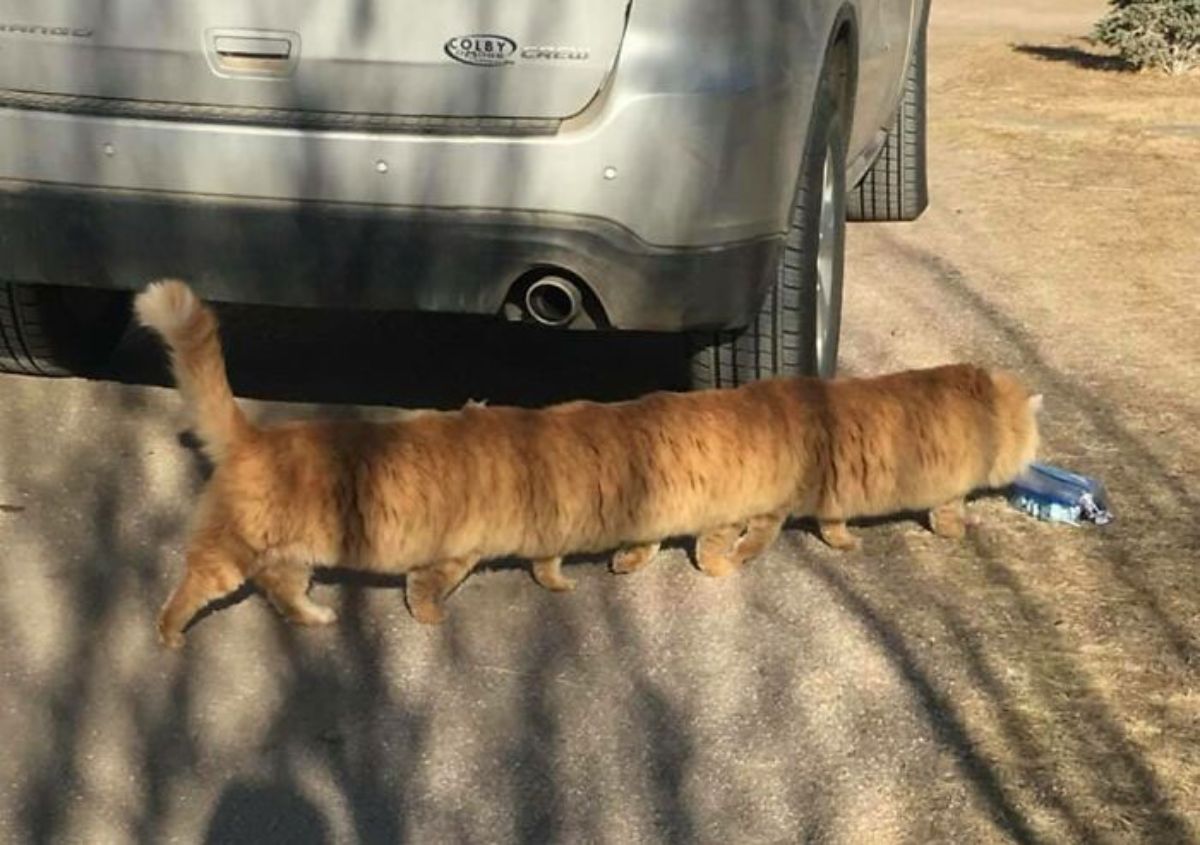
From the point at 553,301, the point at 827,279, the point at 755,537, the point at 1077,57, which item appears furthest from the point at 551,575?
the point at 1077,57

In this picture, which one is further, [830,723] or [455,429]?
[455,429]

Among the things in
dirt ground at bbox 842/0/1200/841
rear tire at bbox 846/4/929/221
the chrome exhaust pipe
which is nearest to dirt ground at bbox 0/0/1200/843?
dirt ground at bbox 842/0/1200/841

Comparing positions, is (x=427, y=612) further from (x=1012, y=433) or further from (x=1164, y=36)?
(x=1164, y=36)

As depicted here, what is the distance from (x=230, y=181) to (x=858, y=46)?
1966mm

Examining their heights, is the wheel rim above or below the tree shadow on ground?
above

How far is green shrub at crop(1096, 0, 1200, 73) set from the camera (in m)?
12.2

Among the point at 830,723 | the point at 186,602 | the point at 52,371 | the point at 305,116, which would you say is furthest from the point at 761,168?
the point at 52,371

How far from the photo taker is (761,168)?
13.5 feet

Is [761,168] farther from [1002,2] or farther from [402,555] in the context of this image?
[1002,2]

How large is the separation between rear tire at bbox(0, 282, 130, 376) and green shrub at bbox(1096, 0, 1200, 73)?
338 inches

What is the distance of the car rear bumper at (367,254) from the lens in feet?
13.4

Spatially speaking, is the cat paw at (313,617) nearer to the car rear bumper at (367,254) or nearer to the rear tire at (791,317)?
the car rear bumper at (367,254)

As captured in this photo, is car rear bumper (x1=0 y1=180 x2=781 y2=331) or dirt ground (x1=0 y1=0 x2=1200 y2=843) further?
car rear bumper (x1=0 y1=180 x2=781 y2=331)

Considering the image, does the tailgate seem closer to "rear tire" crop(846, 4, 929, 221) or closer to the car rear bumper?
the car rear bumper
